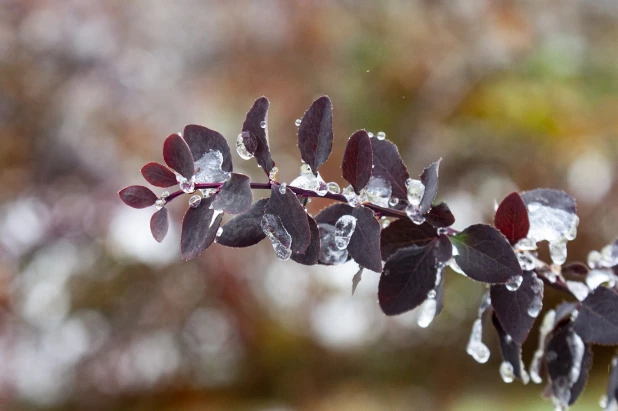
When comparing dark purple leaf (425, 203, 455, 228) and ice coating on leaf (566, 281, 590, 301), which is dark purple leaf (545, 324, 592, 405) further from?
dark purple leaf (425, 203, 455, 228)

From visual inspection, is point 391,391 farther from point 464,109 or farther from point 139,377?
point 464,109

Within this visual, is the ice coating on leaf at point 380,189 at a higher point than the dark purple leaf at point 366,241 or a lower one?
higher

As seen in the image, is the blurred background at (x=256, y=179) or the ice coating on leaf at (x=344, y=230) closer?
the ice coating on leaf at (x=344, y=230)

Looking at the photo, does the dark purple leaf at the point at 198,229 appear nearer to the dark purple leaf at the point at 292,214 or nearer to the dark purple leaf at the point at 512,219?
the dark purple leaf at the point at 292,214

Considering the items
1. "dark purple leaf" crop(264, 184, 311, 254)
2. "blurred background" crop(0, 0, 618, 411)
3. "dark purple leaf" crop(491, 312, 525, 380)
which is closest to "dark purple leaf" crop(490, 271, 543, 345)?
"dark purple leaf" crop(491, 312, 525, 380)

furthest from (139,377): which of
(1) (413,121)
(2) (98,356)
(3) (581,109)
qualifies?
(3) (581,109)

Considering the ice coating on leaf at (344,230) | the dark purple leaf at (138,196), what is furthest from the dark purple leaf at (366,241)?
the dark purple leaf at (138,196)

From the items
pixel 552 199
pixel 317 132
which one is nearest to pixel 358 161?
pixel 317 132
